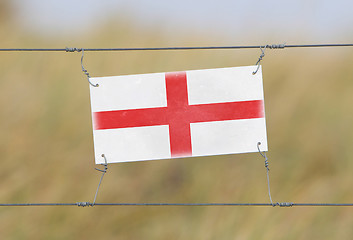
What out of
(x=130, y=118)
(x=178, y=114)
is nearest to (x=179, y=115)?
(x=178, y=114)

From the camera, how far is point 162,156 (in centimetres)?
204

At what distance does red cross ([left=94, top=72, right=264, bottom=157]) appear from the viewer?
6.73 ft

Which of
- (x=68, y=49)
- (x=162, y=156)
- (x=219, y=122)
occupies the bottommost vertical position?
(x=162, y=156)

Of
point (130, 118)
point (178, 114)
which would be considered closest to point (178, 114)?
point (178, 114)

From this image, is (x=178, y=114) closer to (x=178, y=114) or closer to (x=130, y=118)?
(x=178, y=114)

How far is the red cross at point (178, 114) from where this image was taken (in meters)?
2.05

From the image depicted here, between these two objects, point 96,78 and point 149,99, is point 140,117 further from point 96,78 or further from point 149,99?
point 96,78

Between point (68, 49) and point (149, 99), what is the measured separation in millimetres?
406

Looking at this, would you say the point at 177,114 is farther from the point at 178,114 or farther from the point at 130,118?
the point at 130,118

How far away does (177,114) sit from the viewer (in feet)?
6.80

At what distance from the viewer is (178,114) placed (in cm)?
207

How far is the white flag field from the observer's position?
2.04 m

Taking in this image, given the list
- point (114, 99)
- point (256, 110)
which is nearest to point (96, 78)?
point (114, 99)

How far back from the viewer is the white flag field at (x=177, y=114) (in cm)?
204
